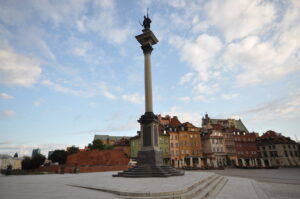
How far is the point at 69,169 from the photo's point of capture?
115 feet

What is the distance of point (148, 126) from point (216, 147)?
5020 cm

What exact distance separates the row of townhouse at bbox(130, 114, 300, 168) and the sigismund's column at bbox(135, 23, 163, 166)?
38.3 meters

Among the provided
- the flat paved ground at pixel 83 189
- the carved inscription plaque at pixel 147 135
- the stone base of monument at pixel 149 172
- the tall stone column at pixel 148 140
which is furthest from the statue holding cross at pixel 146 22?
the flat paved ground at pixel 83 189

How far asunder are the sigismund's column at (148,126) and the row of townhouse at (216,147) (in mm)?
38274

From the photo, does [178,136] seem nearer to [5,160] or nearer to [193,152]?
[193,152]

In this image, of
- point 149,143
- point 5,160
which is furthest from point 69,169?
point 5,160

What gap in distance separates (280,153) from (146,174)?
69697 mm

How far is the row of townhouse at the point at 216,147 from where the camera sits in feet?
196

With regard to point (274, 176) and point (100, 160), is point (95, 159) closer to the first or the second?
point (100, 160)

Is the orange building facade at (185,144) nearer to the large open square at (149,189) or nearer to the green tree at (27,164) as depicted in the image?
the green tree at (27,164)

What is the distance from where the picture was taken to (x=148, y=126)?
20.4 meters

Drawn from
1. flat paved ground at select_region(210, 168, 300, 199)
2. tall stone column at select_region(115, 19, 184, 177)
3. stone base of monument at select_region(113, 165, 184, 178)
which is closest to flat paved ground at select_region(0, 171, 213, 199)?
flat paved ground at select_region(210, 168, 300, 199)

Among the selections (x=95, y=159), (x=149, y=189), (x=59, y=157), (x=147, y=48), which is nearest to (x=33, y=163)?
(x=59, y=157)

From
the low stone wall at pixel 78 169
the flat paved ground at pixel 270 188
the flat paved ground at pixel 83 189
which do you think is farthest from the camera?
the low stone wall at pixel 78 169
